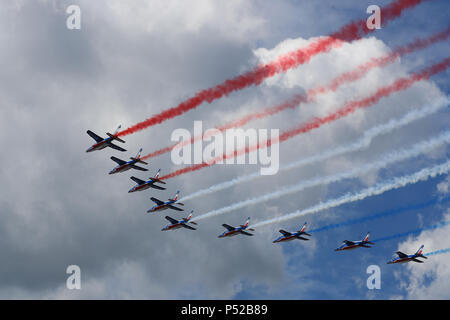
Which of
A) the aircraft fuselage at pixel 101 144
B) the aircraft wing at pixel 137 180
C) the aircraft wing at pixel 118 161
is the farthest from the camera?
the aircraft wing at pixel 137 180

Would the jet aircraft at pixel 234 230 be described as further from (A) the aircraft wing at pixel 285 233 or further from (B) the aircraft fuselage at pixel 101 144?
(B) the aircraft fuselage at pixel 101 144

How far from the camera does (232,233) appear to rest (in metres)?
94.2

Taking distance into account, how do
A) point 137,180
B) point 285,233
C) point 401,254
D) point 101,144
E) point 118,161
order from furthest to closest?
1. point 285,233
2. point 401,254
3. point 137,180
4. point 118,161
5. point 101,144

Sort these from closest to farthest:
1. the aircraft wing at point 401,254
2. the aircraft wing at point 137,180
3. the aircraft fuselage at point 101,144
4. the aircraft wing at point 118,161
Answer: the aircraft fuselage at point 101,144 < the aircraft wing at point 118,161 < the aircraft wing at point 137,180 < the aircraft wing at point 401,254

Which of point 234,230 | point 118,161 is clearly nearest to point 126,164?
point 118,161

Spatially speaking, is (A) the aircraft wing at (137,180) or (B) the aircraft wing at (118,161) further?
(A) the aircraft wing at (137,180)

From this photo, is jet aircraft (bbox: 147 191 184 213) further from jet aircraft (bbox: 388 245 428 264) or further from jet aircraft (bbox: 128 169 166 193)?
jet aircraft (bbox: 388 245 428 264)

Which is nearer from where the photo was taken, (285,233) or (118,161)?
(118,161)

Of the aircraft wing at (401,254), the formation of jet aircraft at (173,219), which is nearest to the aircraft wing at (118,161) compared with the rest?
the formation of jet aircraft at (173,219)

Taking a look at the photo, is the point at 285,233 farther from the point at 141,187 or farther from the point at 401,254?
the point at 141,187

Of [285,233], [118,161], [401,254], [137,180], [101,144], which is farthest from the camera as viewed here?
[285,233]

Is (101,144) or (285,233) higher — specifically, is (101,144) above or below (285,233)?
above
